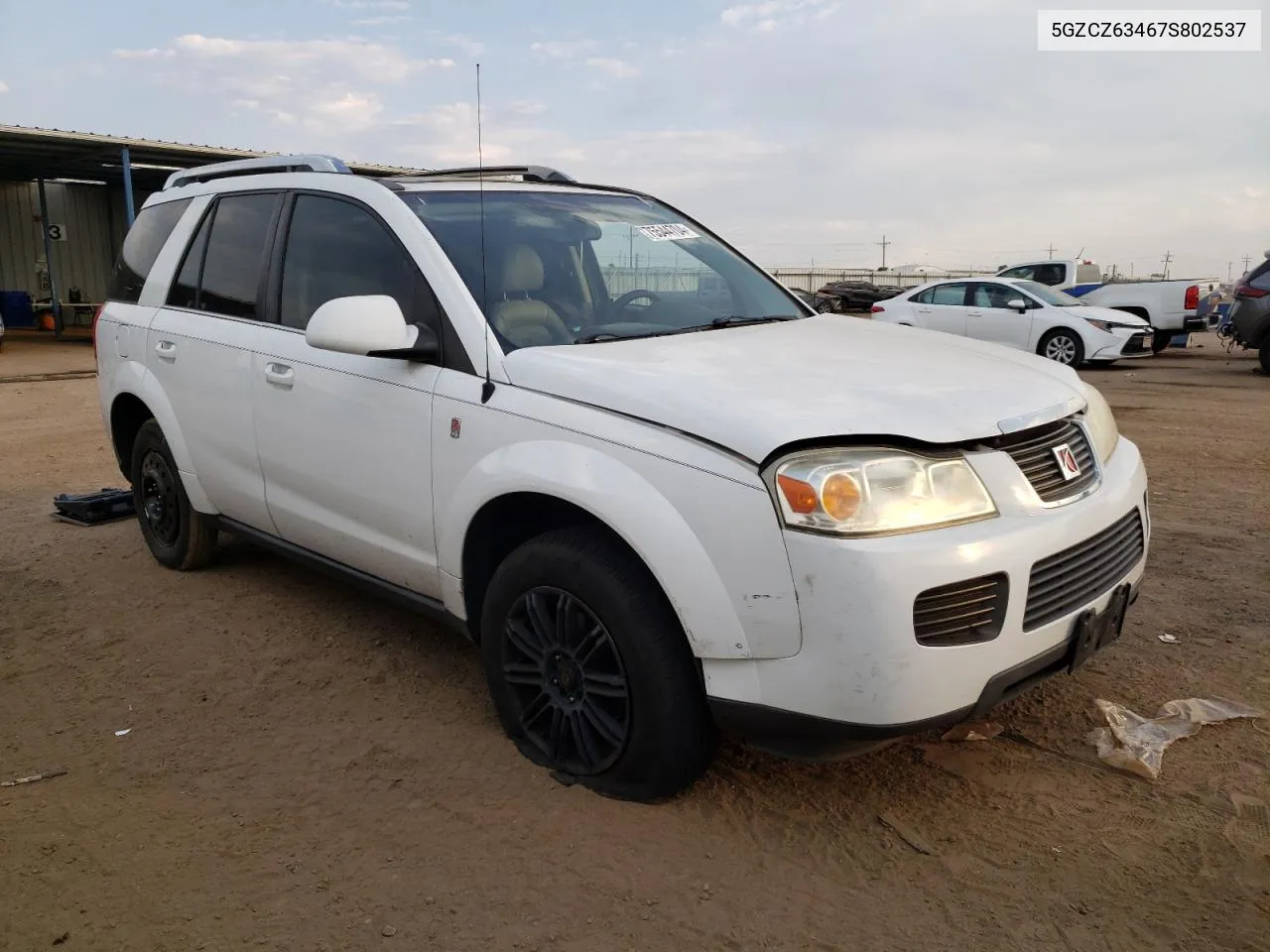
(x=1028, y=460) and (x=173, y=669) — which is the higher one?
(x=1028, y=460)

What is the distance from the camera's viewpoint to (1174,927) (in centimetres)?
229

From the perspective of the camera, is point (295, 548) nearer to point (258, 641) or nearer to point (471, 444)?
point (258, 641)

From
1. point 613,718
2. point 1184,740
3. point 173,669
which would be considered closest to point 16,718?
point 173,669

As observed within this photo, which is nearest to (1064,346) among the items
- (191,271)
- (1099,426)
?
(1099,426)

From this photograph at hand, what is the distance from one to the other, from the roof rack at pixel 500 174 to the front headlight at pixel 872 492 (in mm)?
2092

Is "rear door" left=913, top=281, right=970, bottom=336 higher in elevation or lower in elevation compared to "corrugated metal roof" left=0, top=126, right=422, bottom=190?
lower

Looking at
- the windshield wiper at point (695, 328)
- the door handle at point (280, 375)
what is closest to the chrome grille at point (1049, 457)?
the windshield wiper at point (695, 328)

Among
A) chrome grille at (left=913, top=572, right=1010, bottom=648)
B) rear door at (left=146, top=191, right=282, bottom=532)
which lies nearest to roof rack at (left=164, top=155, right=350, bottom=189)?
rear door at (left=146, top=191, right=282, bottom=532)

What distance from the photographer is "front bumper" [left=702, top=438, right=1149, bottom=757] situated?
7.36 ft

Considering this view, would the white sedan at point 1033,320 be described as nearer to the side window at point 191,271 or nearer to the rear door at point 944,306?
the rear door at point 944,306

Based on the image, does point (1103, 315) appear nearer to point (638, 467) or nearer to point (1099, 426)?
point (1099, 426)

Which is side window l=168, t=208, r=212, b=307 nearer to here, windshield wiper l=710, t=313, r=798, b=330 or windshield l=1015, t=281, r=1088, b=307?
windshield wiper l=710, t=313, r=798, b=330

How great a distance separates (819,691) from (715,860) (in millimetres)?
590

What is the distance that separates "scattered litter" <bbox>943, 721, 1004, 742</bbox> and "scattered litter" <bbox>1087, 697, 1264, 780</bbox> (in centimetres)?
29
